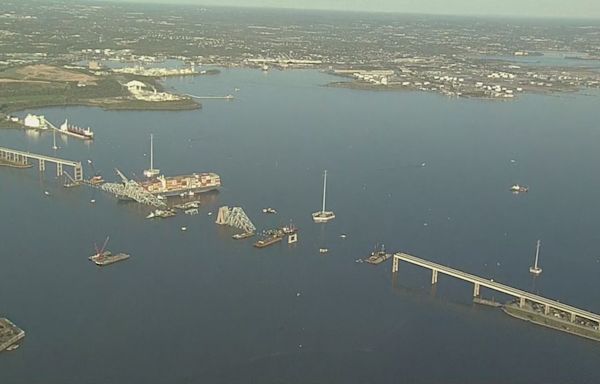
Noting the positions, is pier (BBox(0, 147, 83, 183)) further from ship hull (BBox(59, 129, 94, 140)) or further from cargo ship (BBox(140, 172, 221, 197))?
ship hull (BBox(59, 129, 94, 140))

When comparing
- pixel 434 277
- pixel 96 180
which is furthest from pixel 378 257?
pixel 96 180

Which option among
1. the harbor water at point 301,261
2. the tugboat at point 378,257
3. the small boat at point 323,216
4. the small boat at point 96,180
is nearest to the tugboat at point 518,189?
the harbor water at point 301,261

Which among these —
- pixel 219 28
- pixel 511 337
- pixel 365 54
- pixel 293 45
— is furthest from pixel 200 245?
pixel 219 28

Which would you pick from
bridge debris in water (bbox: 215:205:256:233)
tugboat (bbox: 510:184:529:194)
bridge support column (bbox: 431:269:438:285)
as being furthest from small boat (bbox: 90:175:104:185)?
tugboat (bbox: 510:184:529:194)

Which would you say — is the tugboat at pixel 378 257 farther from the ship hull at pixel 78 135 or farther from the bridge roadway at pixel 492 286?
the ship hull at pixel 78 135

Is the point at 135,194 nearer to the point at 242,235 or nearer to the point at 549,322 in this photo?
the point at 242,235
